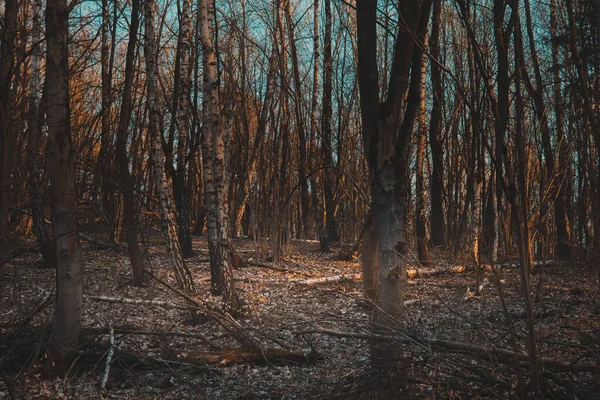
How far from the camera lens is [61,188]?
4.09 metres

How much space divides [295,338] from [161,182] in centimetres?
306

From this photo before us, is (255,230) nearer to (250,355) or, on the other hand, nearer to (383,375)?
(250,355)

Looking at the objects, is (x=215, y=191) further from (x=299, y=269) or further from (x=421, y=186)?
(x=421, y=186)

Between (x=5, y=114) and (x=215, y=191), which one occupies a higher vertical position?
(x=5, y=114)

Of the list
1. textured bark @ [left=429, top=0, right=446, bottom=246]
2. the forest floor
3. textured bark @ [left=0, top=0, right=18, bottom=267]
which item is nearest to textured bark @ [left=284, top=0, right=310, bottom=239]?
the forest floor

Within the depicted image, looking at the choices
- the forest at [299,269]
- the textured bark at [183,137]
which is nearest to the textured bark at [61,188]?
the forest at [299,269]

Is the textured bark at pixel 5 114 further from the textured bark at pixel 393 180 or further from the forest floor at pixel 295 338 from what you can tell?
the textured bark at pixel 393 180

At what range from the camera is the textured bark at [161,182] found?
22.6 ft

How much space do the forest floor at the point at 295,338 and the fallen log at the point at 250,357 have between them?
0.01 metres

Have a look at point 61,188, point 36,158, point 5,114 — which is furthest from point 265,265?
point 61,188

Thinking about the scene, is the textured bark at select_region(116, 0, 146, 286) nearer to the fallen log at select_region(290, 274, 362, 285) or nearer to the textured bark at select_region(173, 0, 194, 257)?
the textured bark at select_region(173, 0, 194, 257)

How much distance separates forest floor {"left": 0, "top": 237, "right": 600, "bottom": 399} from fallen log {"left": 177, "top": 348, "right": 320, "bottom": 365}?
0.04ft

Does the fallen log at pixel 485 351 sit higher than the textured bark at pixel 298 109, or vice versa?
the textured bark at pixel 298 109

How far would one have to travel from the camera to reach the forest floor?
3.58 meters
